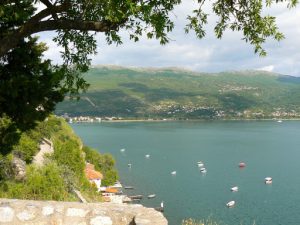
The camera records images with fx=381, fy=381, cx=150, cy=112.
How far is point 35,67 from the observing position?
1606 cm

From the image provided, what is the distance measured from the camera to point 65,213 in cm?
823

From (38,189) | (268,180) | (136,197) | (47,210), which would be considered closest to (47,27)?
(47,210)

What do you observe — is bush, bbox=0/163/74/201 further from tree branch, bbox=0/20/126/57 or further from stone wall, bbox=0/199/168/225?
tree branch, bbox=0/20/126/57

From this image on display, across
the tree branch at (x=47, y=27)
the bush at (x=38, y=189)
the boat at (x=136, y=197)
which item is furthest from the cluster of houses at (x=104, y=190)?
the tree branch at (x=47, y=27)

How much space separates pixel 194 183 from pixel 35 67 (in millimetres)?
81724

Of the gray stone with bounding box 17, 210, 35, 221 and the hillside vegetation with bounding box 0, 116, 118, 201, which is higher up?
the gray stone with bounding box 17, 210, 35, 221

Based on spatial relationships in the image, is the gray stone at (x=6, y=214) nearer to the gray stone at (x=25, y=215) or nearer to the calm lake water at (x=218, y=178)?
the gray stone at (x=25, y=215)

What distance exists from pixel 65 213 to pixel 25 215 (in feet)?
2.79

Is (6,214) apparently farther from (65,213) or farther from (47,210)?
(65,213)

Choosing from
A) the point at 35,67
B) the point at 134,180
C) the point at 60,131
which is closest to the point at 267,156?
the point at 134,180

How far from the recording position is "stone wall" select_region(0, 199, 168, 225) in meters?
8.07

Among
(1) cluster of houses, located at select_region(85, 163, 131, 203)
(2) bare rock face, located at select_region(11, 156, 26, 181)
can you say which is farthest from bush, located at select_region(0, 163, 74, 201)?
(1) cluster of houses, located at select_region(85, 163, 131, 203)

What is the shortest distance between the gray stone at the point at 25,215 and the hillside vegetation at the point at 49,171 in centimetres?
744

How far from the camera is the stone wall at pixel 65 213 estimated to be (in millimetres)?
8070
